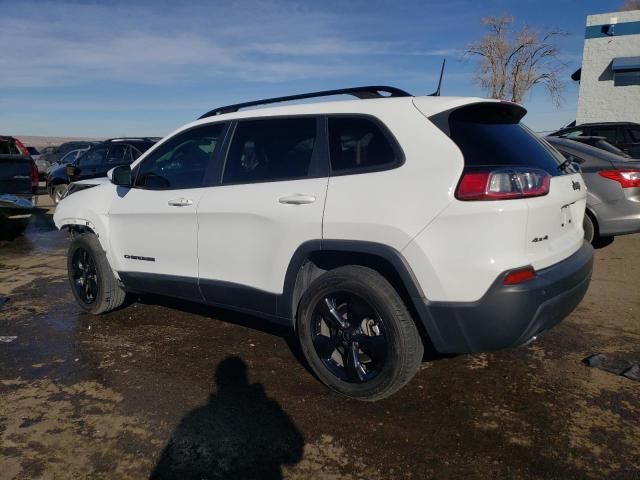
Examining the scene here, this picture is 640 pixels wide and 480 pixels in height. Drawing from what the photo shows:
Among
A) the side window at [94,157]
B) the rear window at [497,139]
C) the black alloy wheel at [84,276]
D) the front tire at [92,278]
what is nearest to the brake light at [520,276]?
the rear window at [497,139]

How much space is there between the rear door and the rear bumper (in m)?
0.90

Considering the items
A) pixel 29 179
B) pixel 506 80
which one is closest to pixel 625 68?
pixel 506 80

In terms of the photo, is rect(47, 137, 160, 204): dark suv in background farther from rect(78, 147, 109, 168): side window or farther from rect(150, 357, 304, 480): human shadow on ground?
rect(150, 357, 304, 480): human shadow on ground

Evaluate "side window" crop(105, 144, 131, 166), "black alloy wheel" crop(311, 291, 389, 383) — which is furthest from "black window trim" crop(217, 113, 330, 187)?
"side window" crop(105, 144, 131, 166)

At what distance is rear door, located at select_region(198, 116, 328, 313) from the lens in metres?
3.36

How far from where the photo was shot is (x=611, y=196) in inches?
249

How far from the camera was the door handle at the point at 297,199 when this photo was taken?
3.29 meters

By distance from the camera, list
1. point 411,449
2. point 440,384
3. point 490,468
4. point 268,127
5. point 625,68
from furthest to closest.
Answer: point 625,68
point 268,127
point 440,384
point 411,449
point 490,468

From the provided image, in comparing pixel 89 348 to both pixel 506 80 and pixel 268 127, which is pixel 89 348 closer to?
pixel 268 127

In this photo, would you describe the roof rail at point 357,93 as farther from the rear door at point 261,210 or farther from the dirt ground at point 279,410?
the dirt ground at point 279,410

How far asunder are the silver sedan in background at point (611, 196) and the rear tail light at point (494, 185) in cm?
402

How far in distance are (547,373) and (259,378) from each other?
1.96 meters

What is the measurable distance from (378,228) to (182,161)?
6.83ft

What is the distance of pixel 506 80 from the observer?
3183cm
